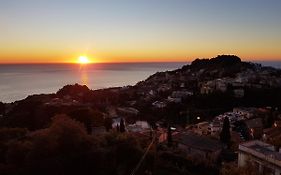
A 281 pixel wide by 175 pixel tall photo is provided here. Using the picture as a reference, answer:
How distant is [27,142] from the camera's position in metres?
12.6

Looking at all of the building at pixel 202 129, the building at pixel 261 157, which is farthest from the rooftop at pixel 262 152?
the building at pixel 202 129

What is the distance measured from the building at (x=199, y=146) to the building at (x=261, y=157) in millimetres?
3064

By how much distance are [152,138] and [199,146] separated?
109 inches

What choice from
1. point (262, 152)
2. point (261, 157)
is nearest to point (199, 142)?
point (262, 152)

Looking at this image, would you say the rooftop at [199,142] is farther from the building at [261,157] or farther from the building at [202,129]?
the building at [261,157]

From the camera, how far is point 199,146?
1950cm

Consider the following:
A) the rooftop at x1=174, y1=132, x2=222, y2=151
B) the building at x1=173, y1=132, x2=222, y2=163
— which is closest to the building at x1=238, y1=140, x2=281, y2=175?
the building at x1=173, y1=132, x2=222, y2=163

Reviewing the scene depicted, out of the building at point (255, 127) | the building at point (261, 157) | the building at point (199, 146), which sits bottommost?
the building at point (255, 127)

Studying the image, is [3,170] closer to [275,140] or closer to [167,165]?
[167,165]

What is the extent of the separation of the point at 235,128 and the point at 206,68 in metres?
50.8

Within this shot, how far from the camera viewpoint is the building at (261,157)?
42.7ft

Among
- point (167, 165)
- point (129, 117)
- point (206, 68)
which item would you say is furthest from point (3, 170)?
point (206, 68)

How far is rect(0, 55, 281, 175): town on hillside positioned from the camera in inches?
473

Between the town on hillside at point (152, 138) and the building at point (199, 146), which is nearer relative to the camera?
the town on hillside at point (152, 138)
